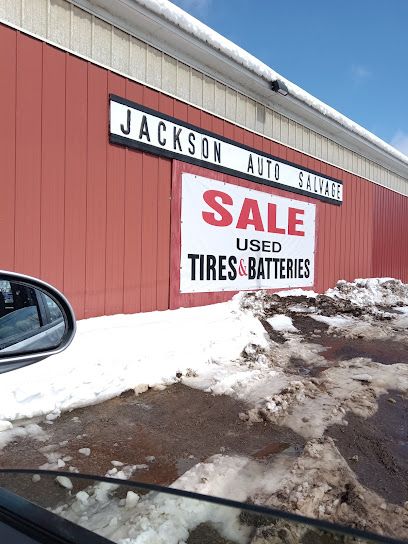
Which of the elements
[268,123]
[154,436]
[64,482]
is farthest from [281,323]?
[64,482]

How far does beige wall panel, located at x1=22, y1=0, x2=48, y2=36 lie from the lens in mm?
5160

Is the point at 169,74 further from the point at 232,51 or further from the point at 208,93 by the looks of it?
the point at 232,51

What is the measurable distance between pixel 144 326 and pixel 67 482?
13.7 ft

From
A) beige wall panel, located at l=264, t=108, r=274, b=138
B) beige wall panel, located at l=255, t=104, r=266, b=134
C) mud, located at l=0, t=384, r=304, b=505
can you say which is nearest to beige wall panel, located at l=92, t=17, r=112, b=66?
beige wall panel, located at l=255, t=104, r=266, b=134

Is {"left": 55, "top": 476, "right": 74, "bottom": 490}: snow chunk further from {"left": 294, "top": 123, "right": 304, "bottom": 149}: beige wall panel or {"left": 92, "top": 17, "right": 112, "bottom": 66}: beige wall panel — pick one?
{"left": 294, "top": 123, "right": 304, "bottom": 149}: beige wall panel

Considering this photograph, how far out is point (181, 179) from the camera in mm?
7203

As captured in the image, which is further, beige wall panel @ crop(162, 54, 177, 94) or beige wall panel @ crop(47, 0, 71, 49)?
beige wall panel @ crop(162, 54, 177, 94)

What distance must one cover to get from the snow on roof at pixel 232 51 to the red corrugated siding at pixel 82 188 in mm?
1056

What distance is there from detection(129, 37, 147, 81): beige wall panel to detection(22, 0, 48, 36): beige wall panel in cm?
134

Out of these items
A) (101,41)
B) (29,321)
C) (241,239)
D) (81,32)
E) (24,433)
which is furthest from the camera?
(241,239)

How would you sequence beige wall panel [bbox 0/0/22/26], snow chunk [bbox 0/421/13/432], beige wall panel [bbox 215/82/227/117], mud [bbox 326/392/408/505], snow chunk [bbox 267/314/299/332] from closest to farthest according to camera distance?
mud [bbox 326/392/408/505] → snow chunk [bbox 0/421/13/432] → beige wall panel [bbox 0/0/22/26] → snow chunk [bbox 267/314/299/332] → beige wall panel [bbox 215/82/227/117]

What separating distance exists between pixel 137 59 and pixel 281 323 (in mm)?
4875

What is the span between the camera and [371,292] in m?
12.0

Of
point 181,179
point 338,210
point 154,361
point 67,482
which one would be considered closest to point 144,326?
point 154,361
